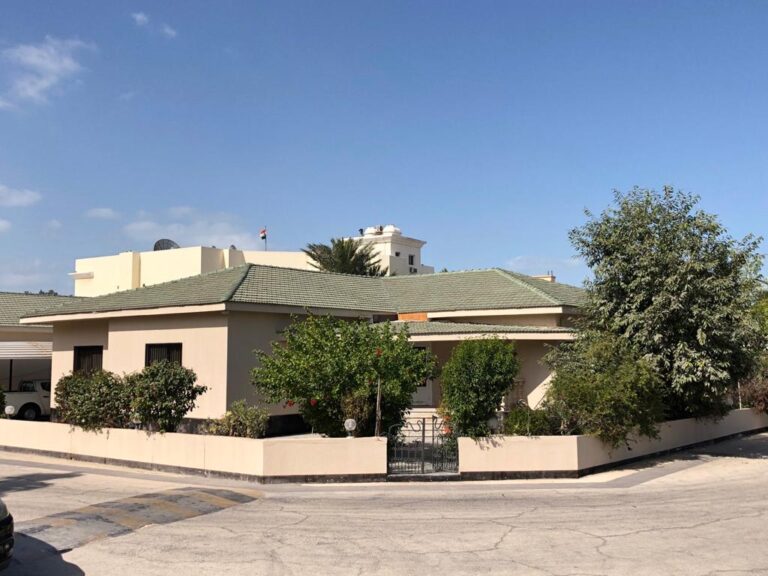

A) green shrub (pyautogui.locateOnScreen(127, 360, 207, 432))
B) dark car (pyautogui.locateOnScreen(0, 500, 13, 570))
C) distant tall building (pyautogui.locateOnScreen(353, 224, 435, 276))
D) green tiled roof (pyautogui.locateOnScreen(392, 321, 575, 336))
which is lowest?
dark car (pyautogui.locateOnScreen(0, 500, 13, 570))

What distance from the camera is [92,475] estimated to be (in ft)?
51.6

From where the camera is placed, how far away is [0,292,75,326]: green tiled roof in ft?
105

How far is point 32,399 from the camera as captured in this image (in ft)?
93.5

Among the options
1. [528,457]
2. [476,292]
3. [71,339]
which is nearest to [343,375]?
[528,457]

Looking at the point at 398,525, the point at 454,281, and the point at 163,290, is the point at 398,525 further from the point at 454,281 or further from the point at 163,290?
the point at 454,281

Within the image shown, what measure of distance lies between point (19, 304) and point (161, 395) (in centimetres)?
2212

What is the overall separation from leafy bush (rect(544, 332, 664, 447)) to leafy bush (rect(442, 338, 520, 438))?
1.38m

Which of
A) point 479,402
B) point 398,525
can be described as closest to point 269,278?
point 479,402

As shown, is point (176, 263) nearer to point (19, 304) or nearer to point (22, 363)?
point (19, 304)

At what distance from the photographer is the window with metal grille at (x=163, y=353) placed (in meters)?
22.4

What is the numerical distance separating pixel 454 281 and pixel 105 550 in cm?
2134

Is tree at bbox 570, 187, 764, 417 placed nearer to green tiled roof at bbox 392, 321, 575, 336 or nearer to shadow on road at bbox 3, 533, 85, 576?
green tiled roof at bbox 392, 321, 575, 336

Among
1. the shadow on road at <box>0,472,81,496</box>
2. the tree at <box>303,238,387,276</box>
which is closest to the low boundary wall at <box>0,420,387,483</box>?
the shadow on road at <box>0,472,81,496</box>

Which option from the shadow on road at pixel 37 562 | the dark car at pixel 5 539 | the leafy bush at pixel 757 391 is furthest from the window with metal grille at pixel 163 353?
the leafy bush at pixel 757 391
